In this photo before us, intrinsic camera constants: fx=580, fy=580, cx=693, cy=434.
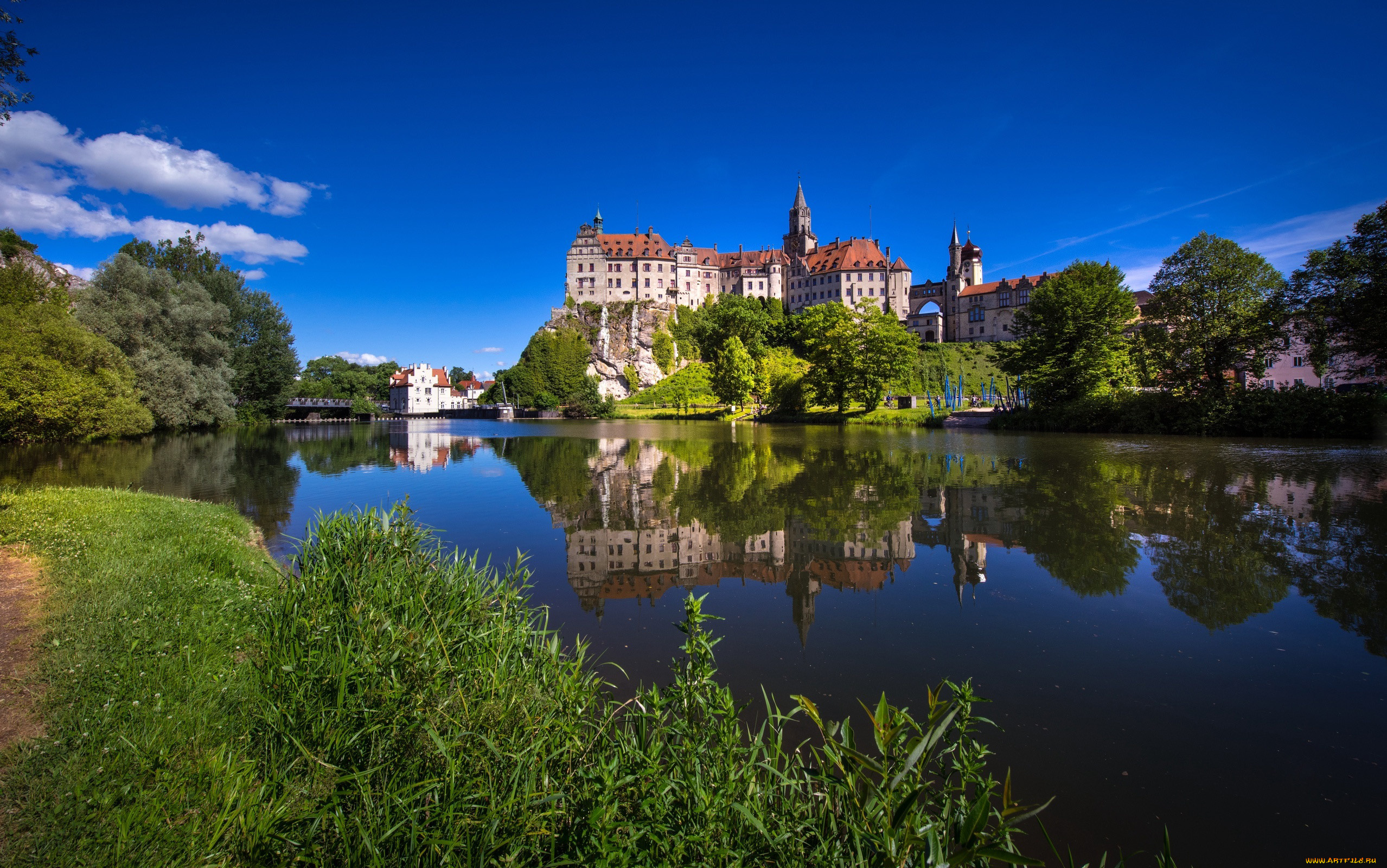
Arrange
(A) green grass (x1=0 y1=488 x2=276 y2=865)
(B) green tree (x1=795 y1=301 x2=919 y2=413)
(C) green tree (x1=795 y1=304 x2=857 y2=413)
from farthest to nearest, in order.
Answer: (C) green tree (x1=795 y1=304 x2=857 y2=413)
(B) green tree (x1=795 y1=301 x2=919 y2=413)
(A) green grass (x1=0 y1=488 x2=276 y2=865)

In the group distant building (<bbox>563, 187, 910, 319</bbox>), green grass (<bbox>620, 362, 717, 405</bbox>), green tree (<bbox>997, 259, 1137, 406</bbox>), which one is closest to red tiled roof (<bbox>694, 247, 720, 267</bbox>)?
distant building (<bbox>563, 187, 910, 319</bbox>)

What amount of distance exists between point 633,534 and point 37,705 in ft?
26.3

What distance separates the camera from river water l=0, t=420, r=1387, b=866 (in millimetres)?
3889

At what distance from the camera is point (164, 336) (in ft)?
127

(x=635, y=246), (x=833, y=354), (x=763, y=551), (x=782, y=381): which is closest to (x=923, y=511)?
(x=763, y=551)

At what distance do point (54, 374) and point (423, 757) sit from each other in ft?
111

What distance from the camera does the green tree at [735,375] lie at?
65938 mm

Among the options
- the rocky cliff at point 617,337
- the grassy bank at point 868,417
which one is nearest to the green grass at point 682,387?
the rocky cliff at point 617,337

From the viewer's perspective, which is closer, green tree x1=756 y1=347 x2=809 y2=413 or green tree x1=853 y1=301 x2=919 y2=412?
green tree x1=853 y1=301 x2=919 y2=412

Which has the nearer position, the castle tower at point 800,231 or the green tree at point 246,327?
the green tree at point 246,327

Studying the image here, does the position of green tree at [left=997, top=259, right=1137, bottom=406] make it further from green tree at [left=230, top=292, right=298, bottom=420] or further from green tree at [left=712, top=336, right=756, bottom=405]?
green tree at [left=230, top=292, right=298, bottom=420]

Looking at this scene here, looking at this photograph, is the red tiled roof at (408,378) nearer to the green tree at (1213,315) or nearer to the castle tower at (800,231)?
the castle tower at (800,231)

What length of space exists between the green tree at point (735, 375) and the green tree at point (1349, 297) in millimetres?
43799

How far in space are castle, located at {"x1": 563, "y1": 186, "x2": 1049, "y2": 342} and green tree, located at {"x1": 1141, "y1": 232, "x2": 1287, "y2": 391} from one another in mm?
66861
